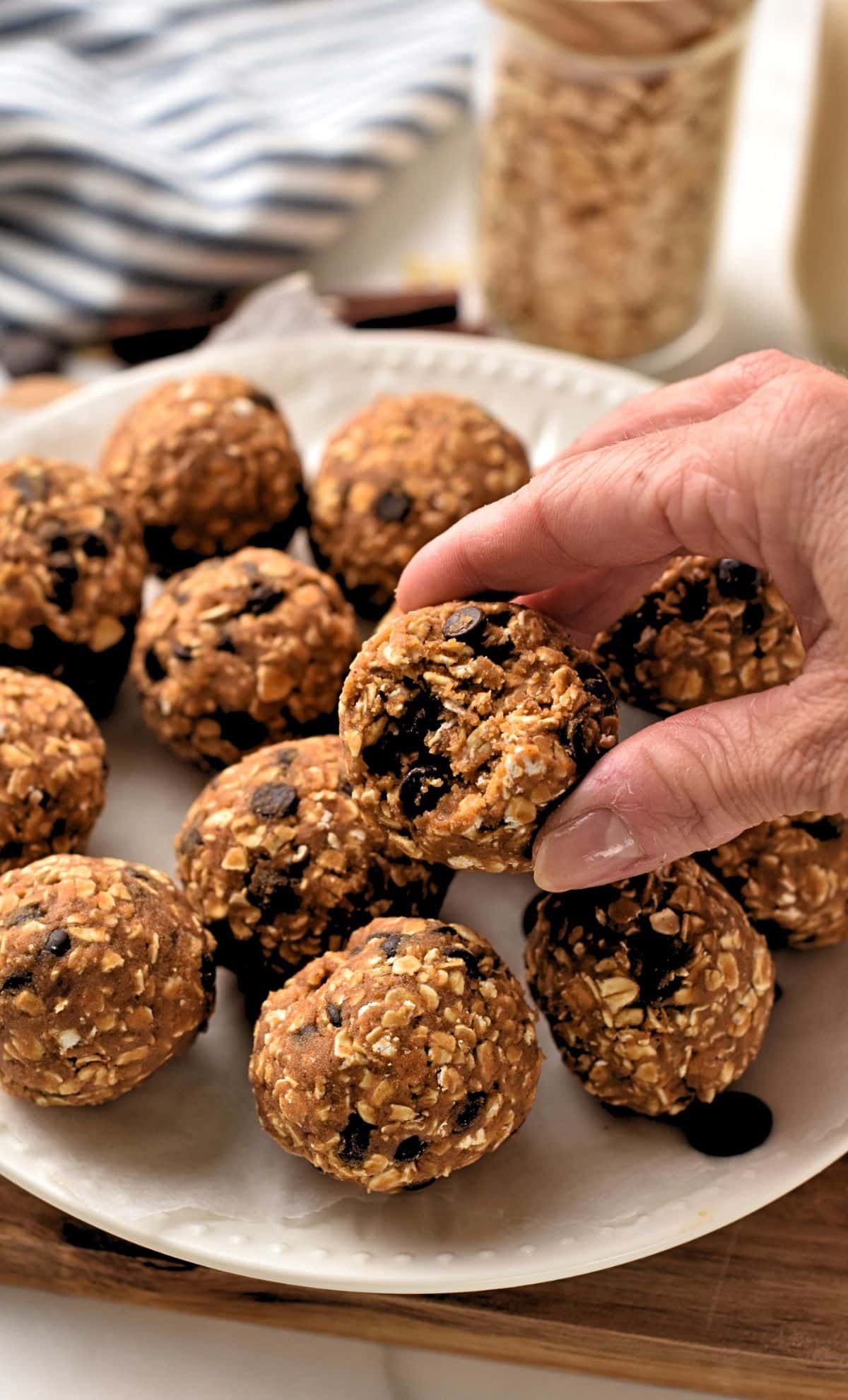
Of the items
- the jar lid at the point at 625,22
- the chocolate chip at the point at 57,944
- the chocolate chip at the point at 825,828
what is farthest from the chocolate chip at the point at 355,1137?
the jar lid at the point at 625,22

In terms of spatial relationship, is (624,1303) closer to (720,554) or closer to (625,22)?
(720,554)

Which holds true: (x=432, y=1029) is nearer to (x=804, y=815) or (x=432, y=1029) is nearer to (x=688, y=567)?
(x=804, y=815)

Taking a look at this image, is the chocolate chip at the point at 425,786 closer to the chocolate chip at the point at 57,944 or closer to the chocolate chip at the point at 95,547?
the chocolate chip at the point at 57,944

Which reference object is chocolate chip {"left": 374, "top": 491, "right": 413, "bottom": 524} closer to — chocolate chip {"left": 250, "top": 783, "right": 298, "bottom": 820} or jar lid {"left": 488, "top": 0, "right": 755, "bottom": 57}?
chocolate chip {"left": 250, "top": 783, "right": 298, "bottom": 820}

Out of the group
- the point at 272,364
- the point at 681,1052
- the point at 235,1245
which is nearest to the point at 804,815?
the point at 681,1052

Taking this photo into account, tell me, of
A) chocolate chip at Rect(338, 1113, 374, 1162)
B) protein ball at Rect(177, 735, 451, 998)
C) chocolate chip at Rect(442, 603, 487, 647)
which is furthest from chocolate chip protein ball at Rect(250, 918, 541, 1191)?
chocolate chip at Rect(442, 603, 487, 647)
